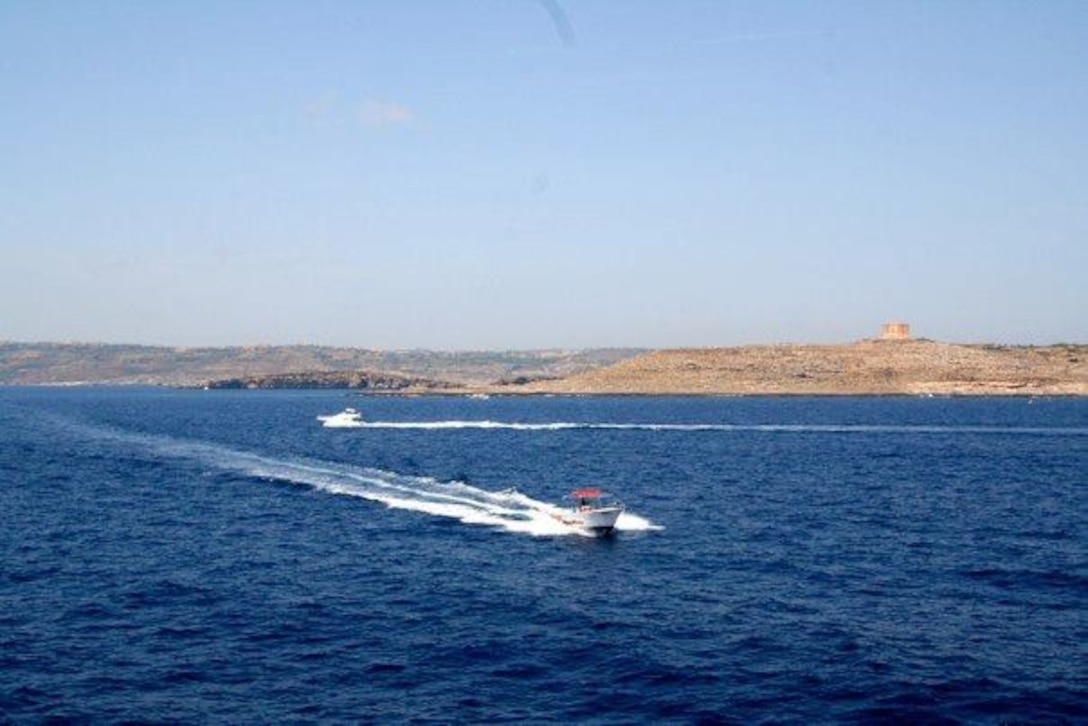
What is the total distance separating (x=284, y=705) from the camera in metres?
31.4

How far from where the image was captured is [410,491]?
8056cm

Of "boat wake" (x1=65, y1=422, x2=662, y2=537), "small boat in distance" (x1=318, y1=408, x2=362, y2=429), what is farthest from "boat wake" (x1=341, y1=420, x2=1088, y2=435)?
"boat wake" (x1=65, y1=422, x2=662, y2=537)

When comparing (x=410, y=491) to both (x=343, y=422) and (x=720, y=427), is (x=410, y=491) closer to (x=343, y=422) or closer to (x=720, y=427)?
(x=720, y=427)

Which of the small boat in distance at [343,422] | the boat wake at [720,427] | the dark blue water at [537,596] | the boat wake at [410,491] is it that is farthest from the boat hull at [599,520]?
the small boat in distance at [343,422]

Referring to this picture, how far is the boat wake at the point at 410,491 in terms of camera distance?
213 feet

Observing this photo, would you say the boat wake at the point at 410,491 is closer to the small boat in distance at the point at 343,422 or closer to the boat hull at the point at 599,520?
the boat hull at the point at 599,520

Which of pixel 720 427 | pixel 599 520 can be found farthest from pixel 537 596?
pixel 720 427

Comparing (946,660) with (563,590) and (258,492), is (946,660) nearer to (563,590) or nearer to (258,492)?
(563,590)

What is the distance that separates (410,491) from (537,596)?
120ft

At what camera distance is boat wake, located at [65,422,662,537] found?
213 feet

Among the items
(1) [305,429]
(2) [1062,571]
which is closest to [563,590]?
(2) [1062,571]

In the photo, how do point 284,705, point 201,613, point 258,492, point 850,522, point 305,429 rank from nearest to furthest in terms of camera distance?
point 284,705 → point 201,613 → point 850,522 → point 258,492 → point 305,429

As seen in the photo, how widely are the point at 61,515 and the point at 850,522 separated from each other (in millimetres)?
48590

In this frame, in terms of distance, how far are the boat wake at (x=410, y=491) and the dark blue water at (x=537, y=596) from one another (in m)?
0.45
